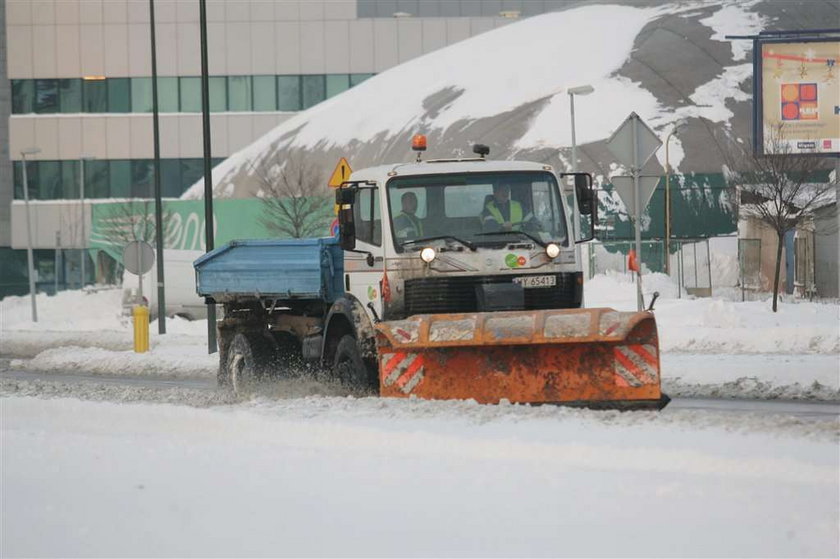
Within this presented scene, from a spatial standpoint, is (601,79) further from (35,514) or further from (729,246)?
(35,514)

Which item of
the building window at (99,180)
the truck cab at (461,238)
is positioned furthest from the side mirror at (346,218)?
the building window at (99,180)

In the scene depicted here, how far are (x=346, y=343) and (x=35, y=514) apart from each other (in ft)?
21.1

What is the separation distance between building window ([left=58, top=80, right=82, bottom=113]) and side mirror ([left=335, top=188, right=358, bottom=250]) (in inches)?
2975

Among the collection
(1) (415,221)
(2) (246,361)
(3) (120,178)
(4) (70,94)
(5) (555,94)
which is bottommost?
(2) (246,361)

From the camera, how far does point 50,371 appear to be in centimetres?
2772

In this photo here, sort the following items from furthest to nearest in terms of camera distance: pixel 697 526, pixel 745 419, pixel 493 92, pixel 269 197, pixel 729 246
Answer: pixel 493 92 → pixel 269 197 → pixel 729 246 → pixel 745 419 → pixel 697 526

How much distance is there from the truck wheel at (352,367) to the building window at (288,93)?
73.5 metres

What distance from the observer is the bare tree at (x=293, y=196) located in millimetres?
64250

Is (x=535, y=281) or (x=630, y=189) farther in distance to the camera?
(x=630, y=189)

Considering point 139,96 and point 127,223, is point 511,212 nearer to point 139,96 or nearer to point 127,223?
point 127,223

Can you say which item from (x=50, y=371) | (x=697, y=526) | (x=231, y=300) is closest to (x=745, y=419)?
(x=697, y=526)

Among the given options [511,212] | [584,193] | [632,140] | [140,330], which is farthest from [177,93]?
[584,193]

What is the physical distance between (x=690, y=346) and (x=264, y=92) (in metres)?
62.5

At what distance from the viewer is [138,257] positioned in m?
31.9
